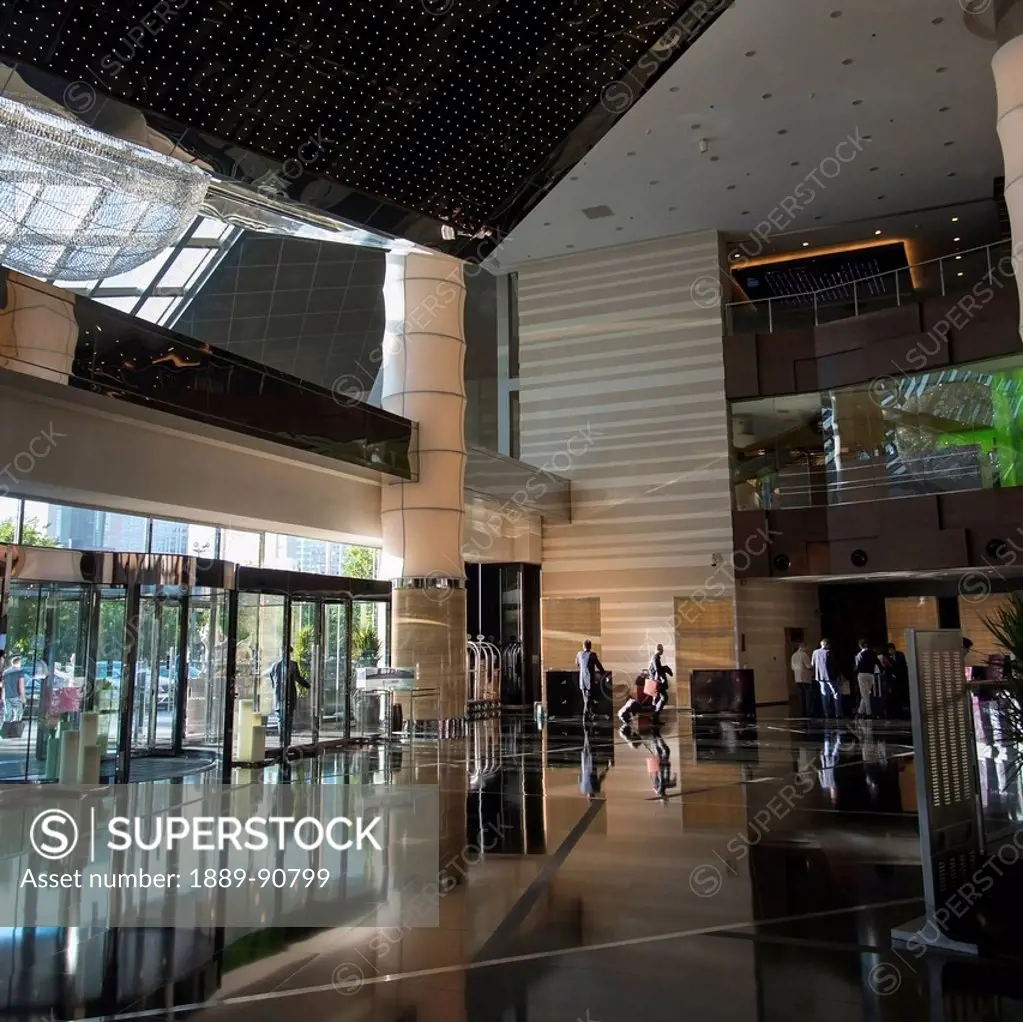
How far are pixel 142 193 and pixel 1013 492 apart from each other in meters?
19.0

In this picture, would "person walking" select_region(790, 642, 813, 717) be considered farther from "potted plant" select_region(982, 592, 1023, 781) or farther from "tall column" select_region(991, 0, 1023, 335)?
"potted plant" select_region(982, 592, 1023, 781)

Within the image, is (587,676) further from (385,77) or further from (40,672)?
(385,77)

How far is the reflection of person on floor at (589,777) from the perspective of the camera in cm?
932

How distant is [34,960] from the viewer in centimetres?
406

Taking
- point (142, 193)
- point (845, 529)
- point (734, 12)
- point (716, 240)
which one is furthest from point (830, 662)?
point (142, 193)

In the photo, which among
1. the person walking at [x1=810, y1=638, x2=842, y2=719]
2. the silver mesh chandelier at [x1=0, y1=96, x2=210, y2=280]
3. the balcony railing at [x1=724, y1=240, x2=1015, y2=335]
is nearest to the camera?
the silver mesh chandelier at [x1=0, y1=96, x2=210, y2=280]

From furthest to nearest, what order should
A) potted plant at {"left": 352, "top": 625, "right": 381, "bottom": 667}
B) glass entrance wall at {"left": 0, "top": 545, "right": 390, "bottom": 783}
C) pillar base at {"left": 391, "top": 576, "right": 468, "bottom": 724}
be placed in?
pillar base at {"left": 391, "top": 576, "right": 468, "bottom": 724}
potted plant at {"left": 352, "top": 625, "right": 381, "bottom": 667}
glass entrance wall at {"left": 0, "top": 545, "right": 390, "bottom": 783}

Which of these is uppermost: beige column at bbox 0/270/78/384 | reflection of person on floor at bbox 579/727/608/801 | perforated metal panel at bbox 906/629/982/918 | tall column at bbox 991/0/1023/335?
tall column at bbox 991/0/1023/335

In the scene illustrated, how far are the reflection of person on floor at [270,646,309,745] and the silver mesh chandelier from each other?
10.2 m

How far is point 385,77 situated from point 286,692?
1150cm

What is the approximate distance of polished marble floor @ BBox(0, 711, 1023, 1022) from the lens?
141 inches

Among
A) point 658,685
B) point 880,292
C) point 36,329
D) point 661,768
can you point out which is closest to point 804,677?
point 658,685

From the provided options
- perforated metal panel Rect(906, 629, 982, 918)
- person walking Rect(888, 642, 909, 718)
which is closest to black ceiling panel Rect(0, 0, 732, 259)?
perforated metal panel Rect(906, 629, 982, 918)

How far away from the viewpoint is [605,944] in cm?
435
